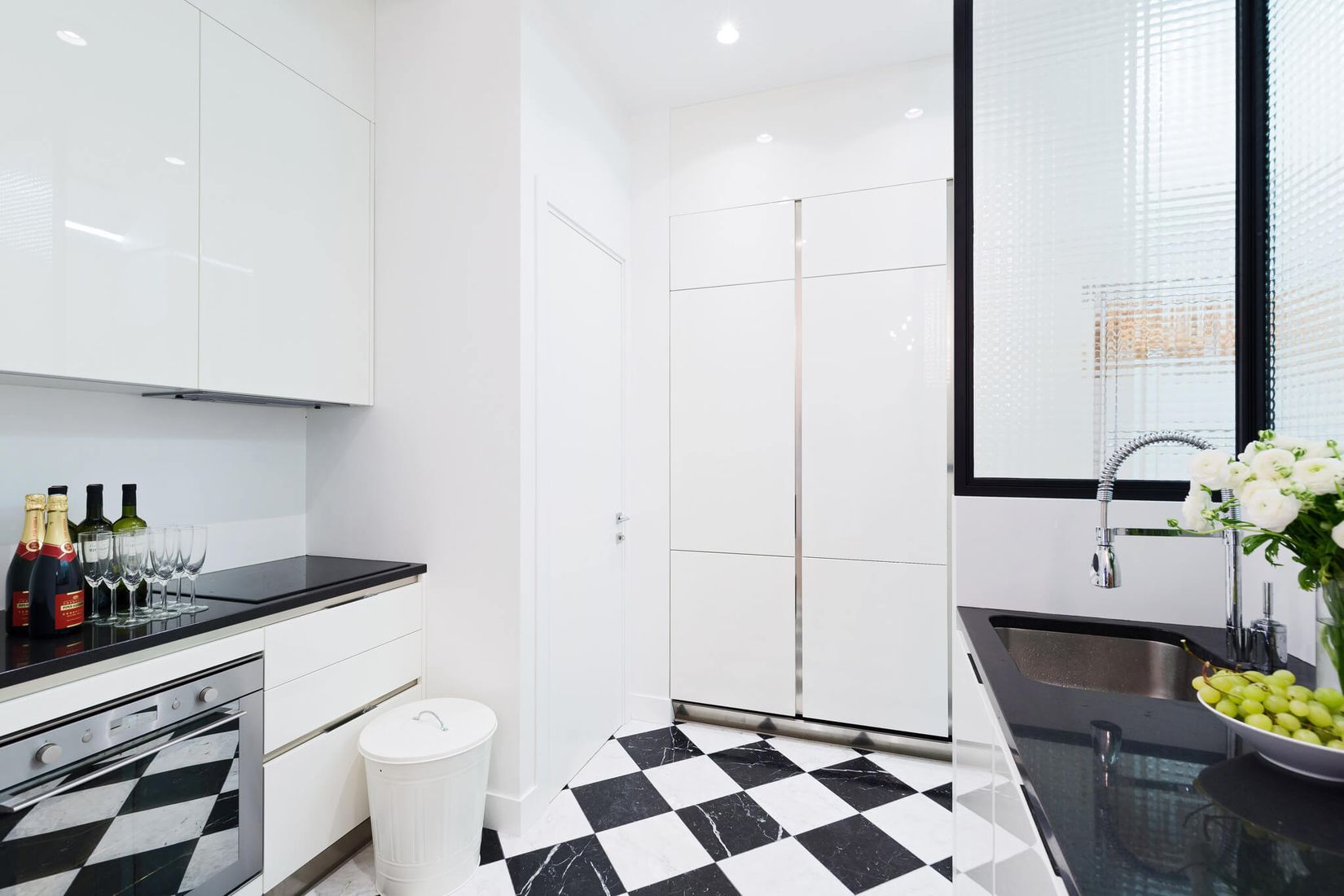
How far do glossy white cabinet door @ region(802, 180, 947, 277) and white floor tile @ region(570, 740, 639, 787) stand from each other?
2205mm

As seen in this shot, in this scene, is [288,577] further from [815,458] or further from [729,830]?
[815,458]

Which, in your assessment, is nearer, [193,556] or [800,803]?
[193,556]

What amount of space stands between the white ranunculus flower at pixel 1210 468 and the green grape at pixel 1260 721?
1.09ft

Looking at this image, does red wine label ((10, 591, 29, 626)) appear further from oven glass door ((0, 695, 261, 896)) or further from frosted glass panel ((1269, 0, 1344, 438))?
frosted glass panel ((1269, 0, 1344, 438))

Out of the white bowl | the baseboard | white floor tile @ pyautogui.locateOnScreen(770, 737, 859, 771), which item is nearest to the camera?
the white bowl

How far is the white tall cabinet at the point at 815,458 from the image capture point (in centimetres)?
252

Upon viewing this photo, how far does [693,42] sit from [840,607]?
7.92 ft

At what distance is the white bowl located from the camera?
0.75 m

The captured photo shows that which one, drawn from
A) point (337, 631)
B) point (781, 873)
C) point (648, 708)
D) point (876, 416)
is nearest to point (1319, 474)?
point (781, 873)

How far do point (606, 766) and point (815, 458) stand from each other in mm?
1538

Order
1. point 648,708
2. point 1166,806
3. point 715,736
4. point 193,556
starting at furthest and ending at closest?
point 648,708, point 715,736, point 193,556, point 1166,806

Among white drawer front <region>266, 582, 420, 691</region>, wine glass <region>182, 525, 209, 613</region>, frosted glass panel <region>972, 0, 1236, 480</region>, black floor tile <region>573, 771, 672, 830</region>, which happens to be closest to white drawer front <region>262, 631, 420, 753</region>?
white drawer front <region>266, 582, 420, 691</region>

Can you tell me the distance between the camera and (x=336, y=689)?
5.80 ft

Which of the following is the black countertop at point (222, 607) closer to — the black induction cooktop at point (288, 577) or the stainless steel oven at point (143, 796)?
the black induction cooktop at point (288, 577)
